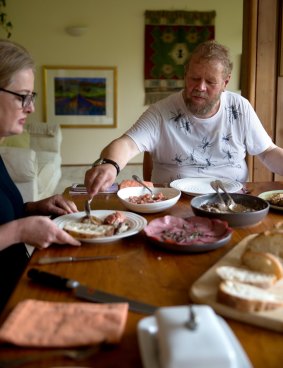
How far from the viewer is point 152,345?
0.68m

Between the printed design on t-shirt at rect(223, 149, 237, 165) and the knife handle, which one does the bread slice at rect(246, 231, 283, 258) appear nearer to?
the knife handle

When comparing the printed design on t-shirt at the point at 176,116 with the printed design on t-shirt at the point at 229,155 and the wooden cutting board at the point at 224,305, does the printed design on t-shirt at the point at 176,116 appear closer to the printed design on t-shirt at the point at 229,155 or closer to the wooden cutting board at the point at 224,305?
the printed design on t-shirt at the point at 229,155

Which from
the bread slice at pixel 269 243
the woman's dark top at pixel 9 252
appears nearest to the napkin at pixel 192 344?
the bread slice at pixel 269 243

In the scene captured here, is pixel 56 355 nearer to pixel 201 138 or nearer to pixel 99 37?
pixel 201 138

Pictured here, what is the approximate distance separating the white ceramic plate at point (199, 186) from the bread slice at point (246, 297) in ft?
2.80

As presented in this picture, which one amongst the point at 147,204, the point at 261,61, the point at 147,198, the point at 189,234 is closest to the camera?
the point at 189,234

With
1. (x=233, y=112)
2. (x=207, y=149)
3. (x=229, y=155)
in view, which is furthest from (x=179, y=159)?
(x=233, y=112)

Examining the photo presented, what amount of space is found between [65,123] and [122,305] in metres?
5.64

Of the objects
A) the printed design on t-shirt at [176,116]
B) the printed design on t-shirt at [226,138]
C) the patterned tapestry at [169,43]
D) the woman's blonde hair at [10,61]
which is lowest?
the printed design on t-shirt at [226,138]

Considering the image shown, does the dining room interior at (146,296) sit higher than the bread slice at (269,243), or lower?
lower

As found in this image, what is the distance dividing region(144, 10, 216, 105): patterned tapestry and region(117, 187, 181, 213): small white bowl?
4.71 meters

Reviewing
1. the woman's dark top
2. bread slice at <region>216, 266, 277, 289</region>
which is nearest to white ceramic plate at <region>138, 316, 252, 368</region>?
bread slice at <region>216, 266, 277, 289</region>

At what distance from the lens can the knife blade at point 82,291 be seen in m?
0.84

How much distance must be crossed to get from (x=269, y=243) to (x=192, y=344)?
0.53 metres
